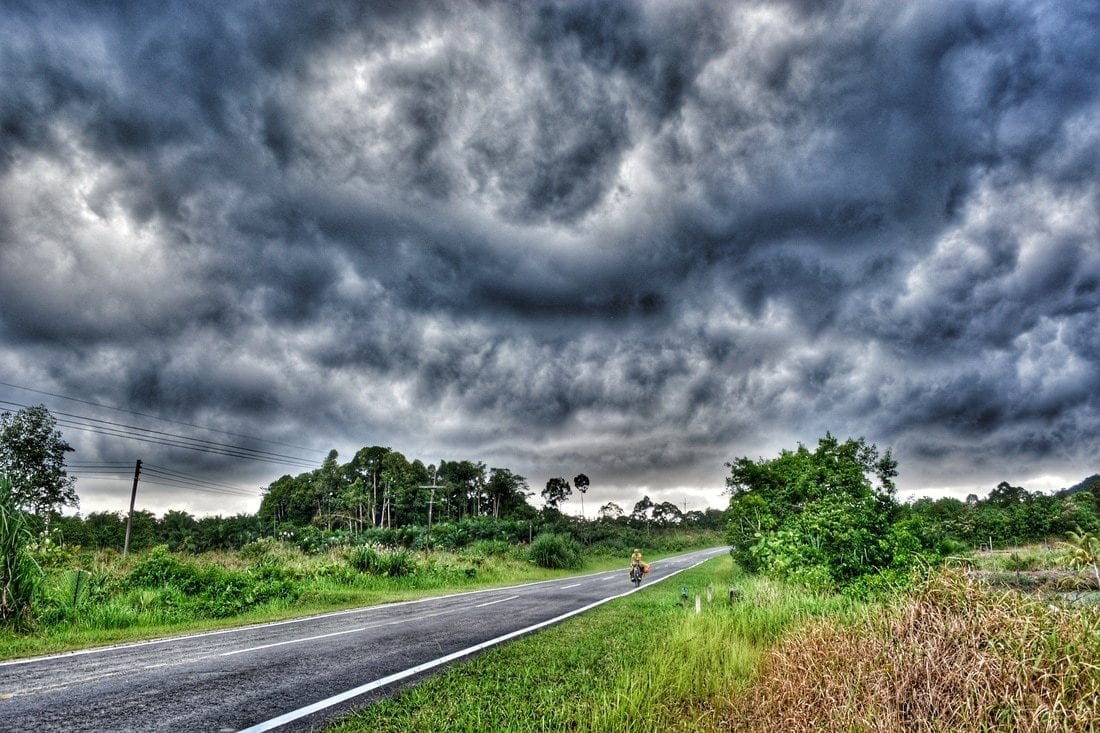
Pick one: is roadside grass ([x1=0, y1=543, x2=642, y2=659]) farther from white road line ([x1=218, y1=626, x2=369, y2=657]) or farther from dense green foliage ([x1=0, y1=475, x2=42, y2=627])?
white road line ([x1=218, y1=626, x2=369, y2=657])

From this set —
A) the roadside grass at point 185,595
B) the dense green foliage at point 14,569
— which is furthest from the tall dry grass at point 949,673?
the dense green foliage at point 14,569

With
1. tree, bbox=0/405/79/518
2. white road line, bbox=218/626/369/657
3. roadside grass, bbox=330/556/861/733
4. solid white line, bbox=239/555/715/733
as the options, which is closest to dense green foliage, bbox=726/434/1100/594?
roadside grass, bbox=330/556/861/733

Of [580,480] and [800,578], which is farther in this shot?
[580,480]

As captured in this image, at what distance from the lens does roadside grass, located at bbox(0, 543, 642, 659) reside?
1012cm

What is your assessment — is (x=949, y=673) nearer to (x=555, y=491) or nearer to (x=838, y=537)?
(x=838, y=537)

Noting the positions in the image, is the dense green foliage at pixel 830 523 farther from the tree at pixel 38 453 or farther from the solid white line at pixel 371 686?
the tree at pixel 38 453

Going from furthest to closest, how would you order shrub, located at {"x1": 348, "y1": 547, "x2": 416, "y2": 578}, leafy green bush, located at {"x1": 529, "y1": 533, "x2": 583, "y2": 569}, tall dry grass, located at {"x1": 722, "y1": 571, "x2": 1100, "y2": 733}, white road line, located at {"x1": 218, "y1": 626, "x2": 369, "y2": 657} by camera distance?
leafy green bush, located at {"x1": 529, "y1": 533, "x2": 583, "y2": 569} < shrub, located at {"x1": 348, "y1": 547, "x2": 416, "y2": 578} < white road line, located at {"x1": 218, "y1": 626, "x2": 369, "y2": 657} < tall dry grass, located at {"x1": 722, "y1": 571, "x2": 1100, "y2": 733}

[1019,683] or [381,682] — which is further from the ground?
[1019,683]

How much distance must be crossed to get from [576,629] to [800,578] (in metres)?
5.12

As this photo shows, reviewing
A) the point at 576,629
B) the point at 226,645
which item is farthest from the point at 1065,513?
the point at 226,645

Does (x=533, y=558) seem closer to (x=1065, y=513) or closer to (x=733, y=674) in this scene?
(x=733, y=674)

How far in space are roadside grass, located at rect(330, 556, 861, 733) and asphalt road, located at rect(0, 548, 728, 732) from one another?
0.59 m

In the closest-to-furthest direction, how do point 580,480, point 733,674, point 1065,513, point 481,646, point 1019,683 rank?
point 1019,683, point 733,674, point 481,646, point 1065,513, point 580,480

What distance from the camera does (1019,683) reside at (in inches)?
129
